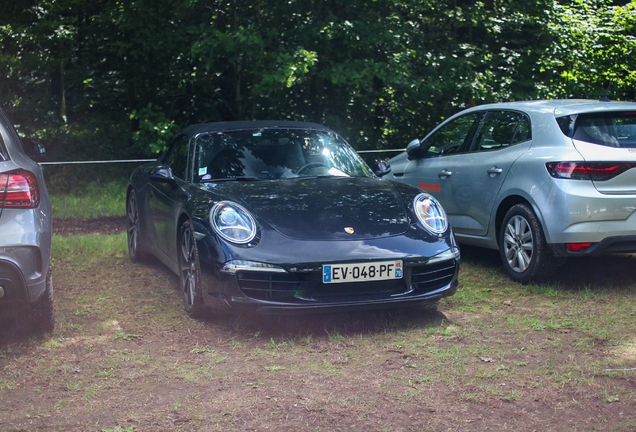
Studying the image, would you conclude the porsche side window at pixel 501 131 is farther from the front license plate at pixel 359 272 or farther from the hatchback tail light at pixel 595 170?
the front license plate at pixel 359 272

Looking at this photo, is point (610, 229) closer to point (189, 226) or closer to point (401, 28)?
point (189, 226)

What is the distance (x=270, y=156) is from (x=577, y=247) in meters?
2.58

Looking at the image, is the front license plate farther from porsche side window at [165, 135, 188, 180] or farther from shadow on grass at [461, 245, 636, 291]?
shadow on grass at [461, 245, 636, 291]

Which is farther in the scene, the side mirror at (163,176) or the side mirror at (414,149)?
the side mirror at (414,149)

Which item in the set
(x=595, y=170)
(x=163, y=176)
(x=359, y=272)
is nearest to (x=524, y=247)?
(x=595, y=170)

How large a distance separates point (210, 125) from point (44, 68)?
10037 mm

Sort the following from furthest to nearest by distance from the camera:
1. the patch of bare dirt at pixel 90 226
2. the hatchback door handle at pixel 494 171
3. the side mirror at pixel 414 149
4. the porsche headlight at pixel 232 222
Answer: the patch of bare dirt at pixel 90 226 < the side mirror at pixel 414 149 < the hatchback door handle at pixel 494 171 < the porsche headlight at pixel 232 222

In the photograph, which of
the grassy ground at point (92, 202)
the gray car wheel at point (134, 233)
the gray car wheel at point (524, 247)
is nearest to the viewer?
the gray car wheel at point (524, 247)

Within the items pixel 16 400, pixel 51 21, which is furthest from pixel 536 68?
pixel 16 400

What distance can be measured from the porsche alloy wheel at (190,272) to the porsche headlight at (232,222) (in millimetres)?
279

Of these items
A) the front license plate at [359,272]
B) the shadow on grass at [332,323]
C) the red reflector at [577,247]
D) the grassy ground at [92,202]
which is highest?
the front license plate at [359,272]

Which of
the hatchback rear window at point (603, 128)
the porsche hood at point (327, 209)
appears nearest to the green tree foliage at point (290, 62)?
the hatchback rear window at point (603, 128)

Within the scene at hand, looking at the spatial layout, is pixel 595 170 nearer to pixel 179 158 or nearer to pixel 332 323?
pixel 332 323

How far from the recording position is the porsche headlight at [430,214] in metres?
6.02
